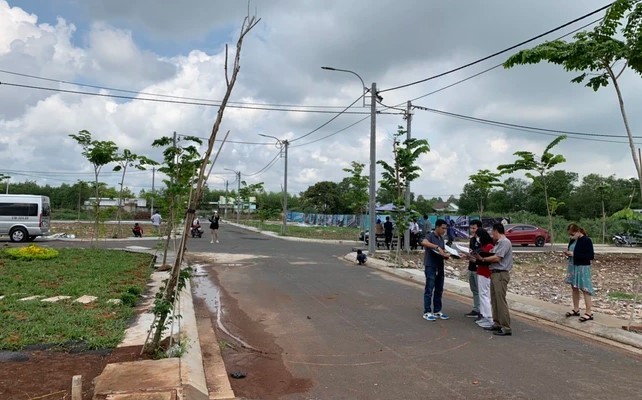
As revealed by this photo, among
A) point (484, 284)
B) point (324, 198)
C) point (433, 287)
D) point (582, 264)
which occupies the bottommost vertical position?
point (433, 287)

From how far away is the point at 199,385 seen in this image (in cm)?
475

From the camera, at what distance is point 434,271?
8609 millimetres

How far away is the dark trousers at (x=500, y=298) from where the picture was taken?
759cm

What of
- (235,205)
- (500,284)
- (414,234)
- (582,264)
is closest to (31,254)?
(500,284)

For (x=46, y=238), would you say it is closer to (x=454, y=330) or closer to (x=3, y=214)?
(x=3, y=214)

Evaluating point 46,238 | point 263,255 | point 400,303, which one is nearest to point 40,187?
point 46,238

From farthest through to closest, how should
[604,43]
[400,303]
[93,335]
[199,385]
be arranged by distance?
[400,303], [604,43], [93,335], [199,385]

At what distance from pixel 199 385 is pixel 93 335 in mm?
2386

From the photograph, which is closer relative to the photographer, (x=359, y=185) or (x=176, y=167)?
(x=176, y=167)

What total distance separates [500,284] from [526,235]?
27.8 meters

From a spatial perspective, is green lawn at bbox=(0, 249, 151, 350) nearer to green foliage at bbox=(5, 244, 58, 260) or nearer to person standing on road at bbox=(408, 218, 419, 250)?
green foliage at bbox=(5, 244, 58, 260)

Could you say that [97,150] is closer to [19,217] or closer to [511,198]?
[19,217]

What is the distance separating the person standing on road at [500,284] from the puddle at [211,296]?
377cm

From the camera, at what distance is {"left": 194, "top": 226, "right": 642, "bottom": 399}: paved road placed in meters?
5.15
